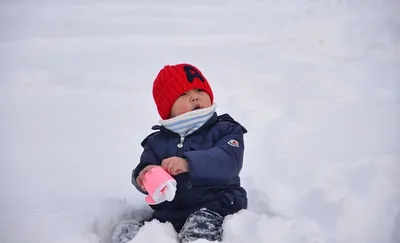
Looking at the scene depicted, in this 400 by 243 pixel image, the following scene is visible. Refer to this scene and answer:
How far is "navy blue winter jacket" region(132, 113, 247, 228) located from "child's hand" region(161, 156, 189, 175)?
0.02 m

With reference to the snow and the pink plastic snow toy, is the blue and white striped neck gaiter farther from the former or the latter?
the snow

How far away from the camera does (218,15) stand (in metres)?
4.25

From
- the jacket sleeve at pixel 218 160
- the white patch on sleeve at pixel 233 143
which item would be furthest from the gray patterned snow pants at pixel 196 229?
the white patch on sleeve at pixel 233 143

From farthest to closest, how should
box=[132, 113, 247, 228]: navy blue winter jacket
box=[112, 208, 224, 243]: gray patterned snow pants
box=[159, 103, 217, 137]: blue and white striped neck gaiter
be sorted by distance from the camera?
box=[159, 103, 217, 137]: blue and white striped neck gaiter, box=[132, 113, 247, 228]: navy blue winter jacket, box=[112, 208, 224, 243]: gray patterned snow pants

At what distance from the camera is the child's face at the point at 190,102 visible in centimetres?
170

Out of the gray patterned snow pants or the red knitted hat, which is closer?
the gray patterned snow pants

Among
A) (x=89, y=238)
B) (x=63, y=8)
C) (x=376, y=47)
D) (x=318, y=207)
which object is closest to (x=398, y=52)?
(x=376, y=47)

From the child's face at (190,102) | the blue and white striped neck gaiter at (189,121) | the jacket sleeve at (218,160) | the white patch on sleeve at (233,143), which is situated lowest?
the jacket sleeve at (218,160)

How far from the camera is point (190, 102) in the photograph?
5.57 feet

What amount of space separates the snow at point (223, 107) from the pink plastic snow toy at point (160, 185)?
9 cm

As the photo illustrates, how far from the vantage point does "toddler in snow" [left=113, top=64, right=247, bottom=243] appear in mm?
1487

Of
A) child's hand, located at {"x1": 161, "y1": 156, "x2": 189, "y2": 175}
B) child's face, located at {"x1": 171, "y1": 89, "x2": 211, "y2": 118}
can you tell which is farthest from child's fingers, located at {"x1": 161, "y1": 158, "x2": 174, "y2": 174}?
child's face, located at {"x1": 171, "y1": 89, "x2": 211, "y2": 118}

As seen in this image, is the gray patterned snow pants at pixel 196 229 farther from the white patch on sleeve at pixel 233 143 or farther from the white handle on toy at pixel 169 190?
the white patch on sleeve at pixel 233 143

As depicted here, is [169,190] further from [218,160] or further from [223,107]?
[223,107]
